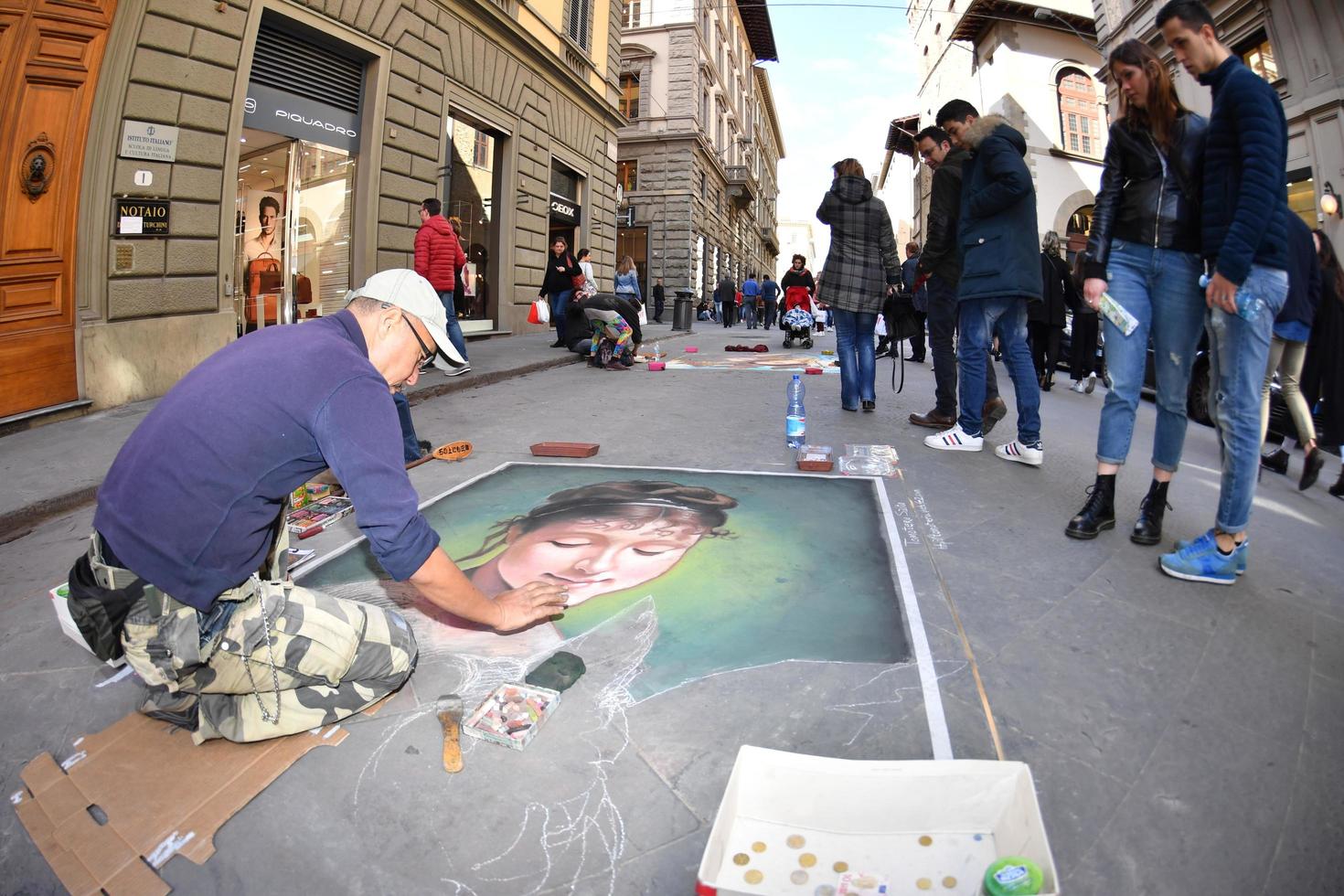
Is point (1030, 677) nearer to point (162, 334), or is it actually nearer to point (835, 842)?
point (835, 842)

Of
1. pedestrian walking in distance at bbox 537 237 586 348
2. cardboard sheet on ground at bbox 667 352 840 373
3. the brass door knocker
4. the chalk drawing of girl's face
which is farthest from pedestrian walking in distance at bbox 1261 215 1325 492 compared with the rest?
pedestrian walking in distance at bbox 537 237 586 348

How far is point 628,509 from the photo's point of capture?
10.7 feet

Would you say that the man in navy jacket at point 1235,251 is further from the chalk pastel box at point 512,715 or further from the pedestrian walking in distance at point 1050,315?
the pedestrian walking in distance at point 1050,315

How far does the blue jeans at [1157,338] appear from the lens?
2816mm

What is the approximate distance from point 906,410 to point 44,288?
6745 mm

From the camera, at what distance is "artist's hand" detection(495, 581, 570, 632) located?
83.7 inches

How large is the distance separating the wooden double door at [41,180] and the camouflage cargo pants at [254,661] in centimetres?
494

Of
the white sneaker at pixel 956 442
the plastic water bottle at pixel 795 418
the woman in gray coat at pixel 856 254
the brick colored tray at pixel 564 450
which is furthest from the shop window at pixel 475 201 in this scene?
the white sneaker at pixel 956 442

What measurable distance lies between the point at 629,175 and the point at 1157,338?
2782 centimetres

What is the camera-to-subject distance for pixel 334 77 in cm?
950

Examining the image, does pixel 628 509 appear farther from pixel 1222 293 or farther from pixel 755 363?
pixel 755 363

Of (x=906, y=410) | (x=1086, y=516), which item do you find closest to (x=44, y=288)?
(x=906, y=410)

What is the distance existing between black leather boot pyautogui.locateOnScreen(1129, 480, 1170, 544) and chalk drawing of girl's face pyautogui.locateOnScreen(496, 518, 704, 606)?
5.64 ft

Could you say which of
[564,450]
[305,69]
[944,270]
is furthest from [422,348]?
[305,69]
